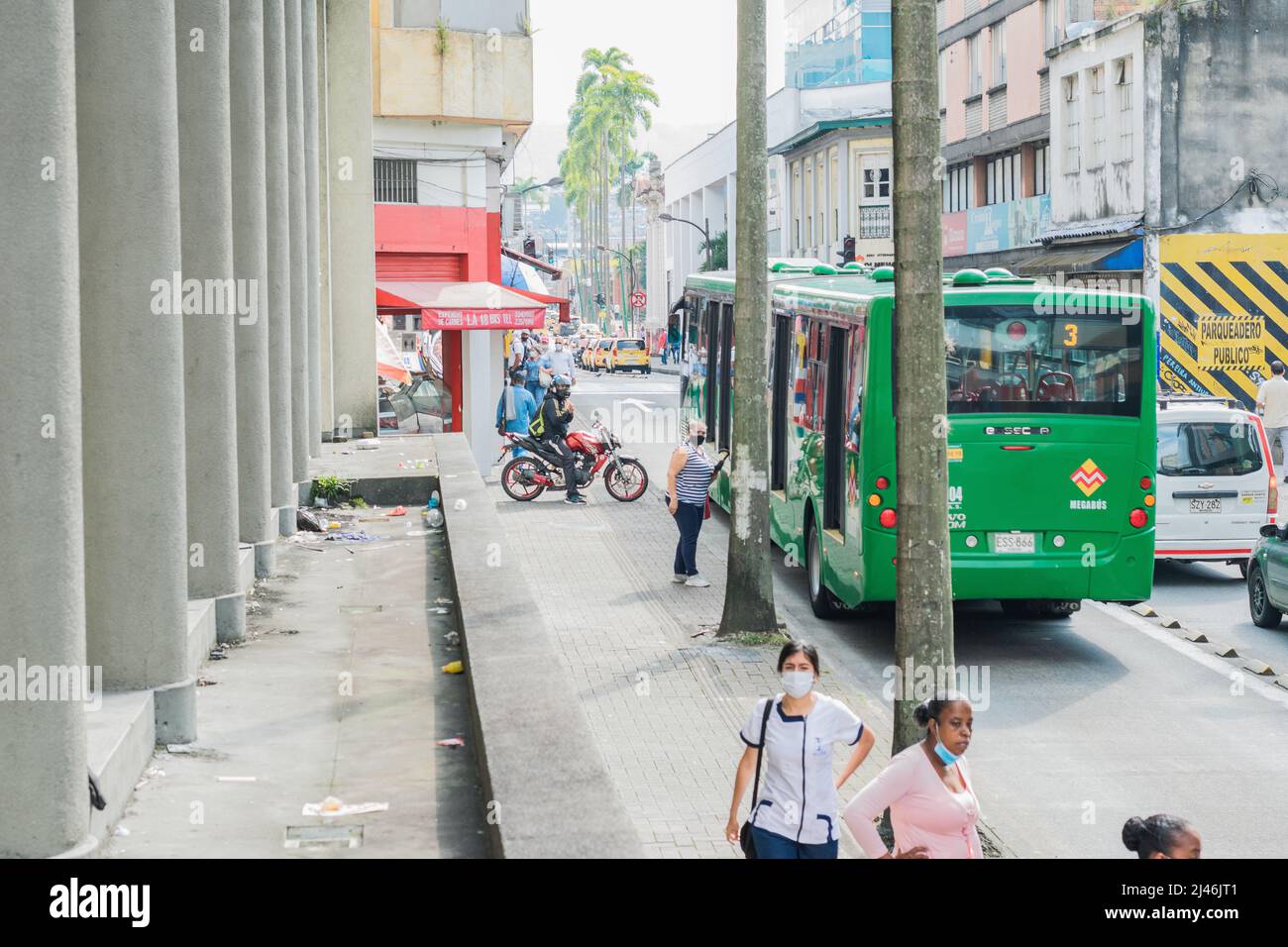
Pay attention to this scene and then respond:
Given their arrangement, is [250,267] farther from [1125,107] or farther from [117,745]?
[1125,107]

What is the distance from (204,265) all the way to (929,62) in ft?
14.7

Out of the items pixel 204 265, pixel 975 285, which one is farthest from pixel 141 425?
pixel 975 285

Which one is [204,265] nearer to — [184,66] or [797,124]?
[184,66]

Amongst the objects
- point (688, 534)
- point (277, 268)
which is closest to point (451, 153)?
point (688, 534)

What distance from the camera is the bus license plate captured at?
1488 cm

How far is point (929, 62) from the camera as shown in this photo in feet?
31.8

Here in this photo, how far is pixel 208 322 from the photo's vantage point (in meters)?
10.8

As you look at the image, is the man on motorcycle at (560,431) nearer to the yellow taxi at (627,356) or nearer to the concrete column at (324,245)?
the concrete column at (324,245)

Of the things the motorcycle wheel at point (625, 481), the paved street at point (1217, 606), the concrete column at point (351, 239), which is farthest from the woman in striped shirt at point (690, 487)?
the motorcycle wheel at point (625, 481)

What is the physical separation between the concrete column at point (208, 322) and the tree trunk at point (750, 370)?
527 cm

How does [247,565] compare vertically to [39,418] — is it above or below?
below

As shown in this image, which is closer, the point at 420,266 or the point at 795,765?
the point at 795,765

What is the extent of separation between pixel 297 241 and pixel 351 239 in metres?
5.61

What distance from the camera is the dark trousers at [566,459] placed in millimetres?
25469
